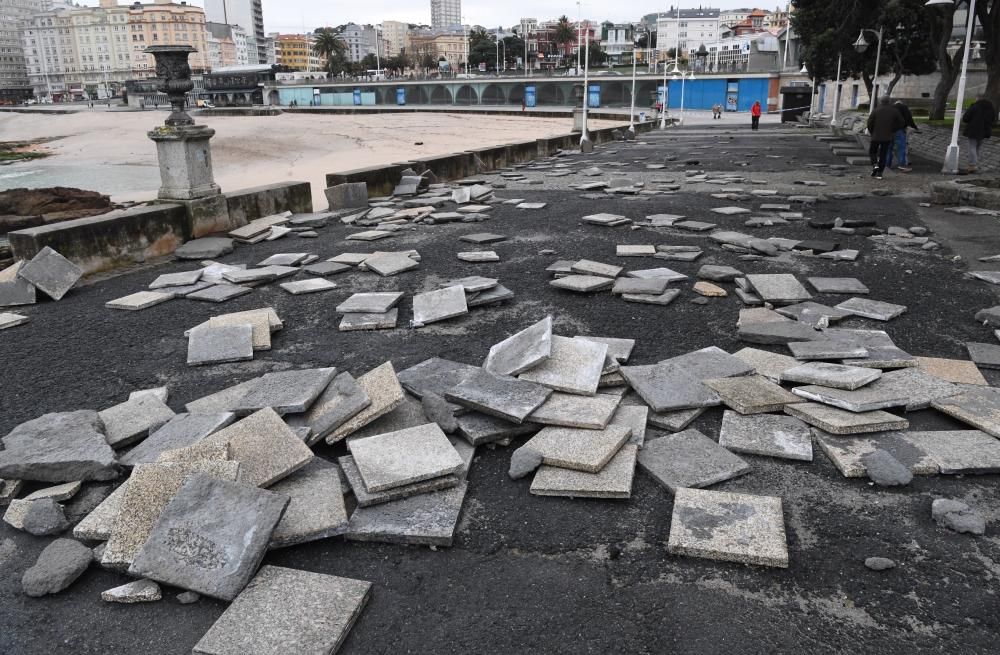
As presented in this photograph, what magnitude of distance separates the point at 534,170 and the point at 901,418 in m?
14.9

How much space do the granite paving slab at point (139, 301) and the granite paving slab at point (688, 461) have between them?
4.89m

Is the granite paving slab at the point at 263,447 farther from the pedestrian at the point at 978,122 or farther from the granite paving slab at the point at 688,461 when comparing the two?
the pedestrian at the point at 978,122

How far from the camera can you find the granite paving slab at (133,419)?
366 cm

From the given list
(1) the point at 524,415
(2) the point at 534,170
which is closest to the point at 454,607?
(1) the point at 524,415

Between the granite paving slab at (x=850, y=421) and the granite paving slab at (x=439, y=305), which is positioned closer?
the granite paving slab at (x=850, y=421)

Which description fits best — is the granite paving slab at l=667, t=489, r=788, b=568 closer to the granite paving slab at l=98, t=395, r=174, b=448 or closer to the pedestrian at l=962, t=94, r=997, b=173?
the granite paving slab at l=98, t=395, r=174, b=448

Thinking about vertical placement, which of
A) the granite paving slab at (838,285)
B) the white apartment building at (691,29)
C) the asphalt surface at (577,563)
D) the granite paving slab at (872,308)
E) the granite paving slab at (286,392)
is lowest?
the asphalt surface at (577,563)

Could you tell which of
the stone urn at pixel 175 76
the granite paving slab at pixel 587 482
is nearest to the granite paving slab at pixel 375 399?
the granite paving slab at pixel 587 482

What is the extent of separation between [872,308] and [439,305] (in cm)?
366

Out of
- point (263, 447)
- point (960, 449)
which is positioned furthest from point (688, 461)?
point (263, 447)

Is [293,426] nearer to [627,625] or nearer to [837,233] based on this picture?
[627,625]

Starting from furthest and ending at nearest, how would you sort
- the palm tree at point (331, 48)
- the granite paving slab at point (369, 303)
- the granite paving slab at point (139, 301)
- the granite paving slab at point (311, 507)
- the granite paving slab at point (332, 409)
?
the palm tree at point (331, 48) < the granite paving slab at point (139, 301) < the granite paving slab at point (369, 303) < the granite paving slab at point (332, 409) < the granite paving slab at point (311, 507)

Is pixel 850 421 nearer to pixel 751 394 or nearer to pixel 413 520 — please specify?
A: pixel 751 394

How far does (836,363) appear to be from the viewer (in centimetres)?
438
